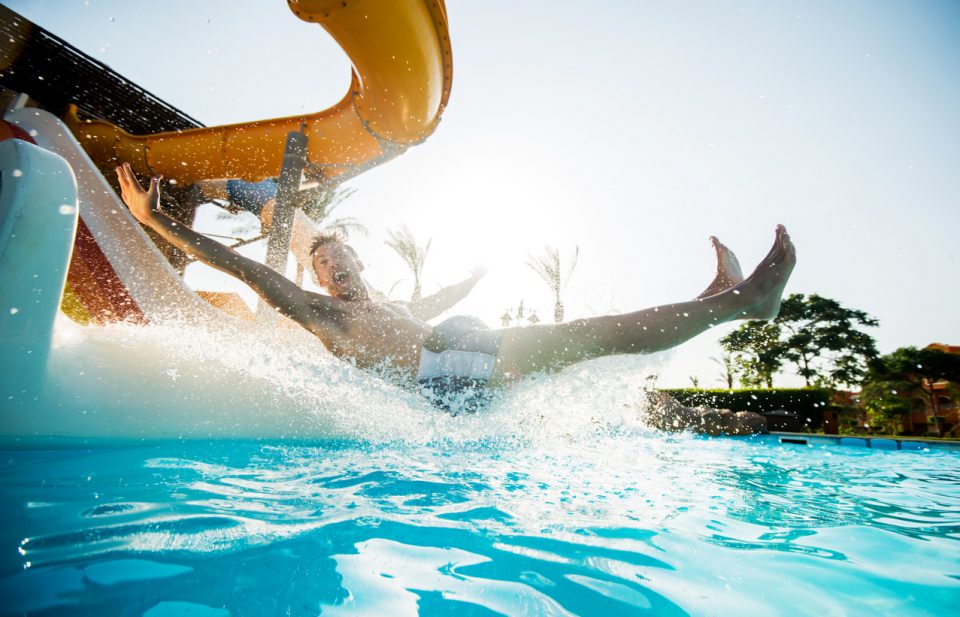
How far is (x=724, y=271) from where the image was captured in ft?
10.3

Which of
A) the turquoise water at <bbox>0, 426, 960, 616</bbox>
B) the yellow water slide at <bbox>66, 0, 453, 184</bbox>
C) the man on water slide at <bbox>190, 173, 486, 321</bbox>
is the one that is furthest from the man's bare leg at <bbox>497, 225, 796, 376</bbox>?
the yellow water slide at <bbox>66, 0, 453, 184</bbox>

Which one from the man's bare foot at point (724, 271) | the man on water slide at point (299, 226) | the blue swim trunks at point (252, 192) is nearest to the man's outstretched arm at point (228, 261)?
the man on water slide at point (299, 226)

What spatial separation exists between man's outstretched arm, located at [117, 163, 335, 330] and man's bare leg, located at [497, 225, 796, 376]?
145 cm

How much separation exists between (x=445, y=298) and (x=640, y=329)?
300 cm

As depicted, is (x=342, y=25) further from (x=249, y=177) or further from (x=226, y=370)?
(x=249, y=177)

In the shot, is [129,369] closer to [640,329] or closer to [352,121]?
[640,329]

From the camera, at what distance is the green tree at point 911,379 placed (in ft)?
51.1

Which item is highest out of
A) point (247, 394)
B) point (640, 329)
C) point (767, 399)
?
point (640, 329)

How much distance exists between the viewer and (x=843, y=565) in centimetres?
105

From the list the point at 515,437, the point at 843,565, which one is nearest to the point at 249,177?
the point at 515,437

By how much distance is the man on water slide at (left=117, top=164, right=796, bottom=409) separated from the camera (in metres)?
2.40

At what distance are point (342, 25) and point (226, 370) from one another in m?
2.75

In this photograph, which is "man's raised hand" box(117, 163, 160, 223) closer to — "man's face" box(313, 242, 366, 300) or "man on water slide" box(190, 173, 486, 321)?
"man's face" box(313, 242, 366, 300)

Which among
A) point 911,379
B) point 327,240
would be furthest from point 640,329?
point 911,379
